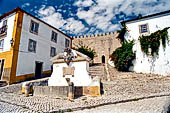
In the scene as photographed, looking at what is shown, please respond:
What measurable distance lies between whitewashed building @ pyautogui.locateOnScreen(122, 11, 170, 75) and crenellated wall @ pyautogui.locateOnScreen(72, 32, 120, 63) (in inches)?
565

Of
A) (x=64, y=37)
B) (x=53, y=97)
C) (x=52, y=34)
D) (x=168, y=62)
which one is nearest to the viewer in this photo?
(x=53, y=97)

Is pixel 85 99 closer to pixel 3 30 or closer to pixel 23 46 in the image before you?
pixel 23 46

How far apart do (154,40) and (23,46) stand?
14810 mm

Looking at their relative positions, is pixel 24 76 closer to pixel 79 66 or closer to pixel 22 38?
pixel 22 38

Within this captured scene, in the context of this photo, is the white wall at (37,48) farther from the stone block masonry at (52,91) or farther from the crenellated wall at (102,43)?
the crenellated wall at (102,43)

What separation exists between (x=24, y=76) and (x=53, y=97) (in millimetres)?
7830

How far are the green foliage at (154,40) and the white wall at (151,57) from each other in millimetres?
443

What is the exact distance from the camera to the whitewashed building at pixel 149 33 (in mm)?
11336

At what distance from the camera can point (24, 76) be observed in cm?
1297

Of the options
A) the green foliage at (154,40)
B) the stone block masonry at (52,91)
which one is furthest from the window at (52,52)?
the green foliage at (154,40)

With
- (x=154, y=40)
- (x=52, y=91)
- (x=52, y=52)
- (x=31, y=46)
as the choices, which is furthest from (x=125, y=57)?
(x=31, y=46)

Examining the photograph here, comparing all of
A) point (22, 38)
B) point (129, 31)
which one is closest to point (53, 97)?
point (22, 38)

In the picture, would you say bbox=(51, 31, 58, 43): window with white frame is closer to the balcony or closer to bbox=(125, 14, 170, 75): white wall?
the balcony

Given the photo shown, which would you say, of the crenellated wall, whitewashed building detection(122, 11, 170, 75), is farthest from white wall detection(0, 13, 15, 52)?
the crenellated wall
